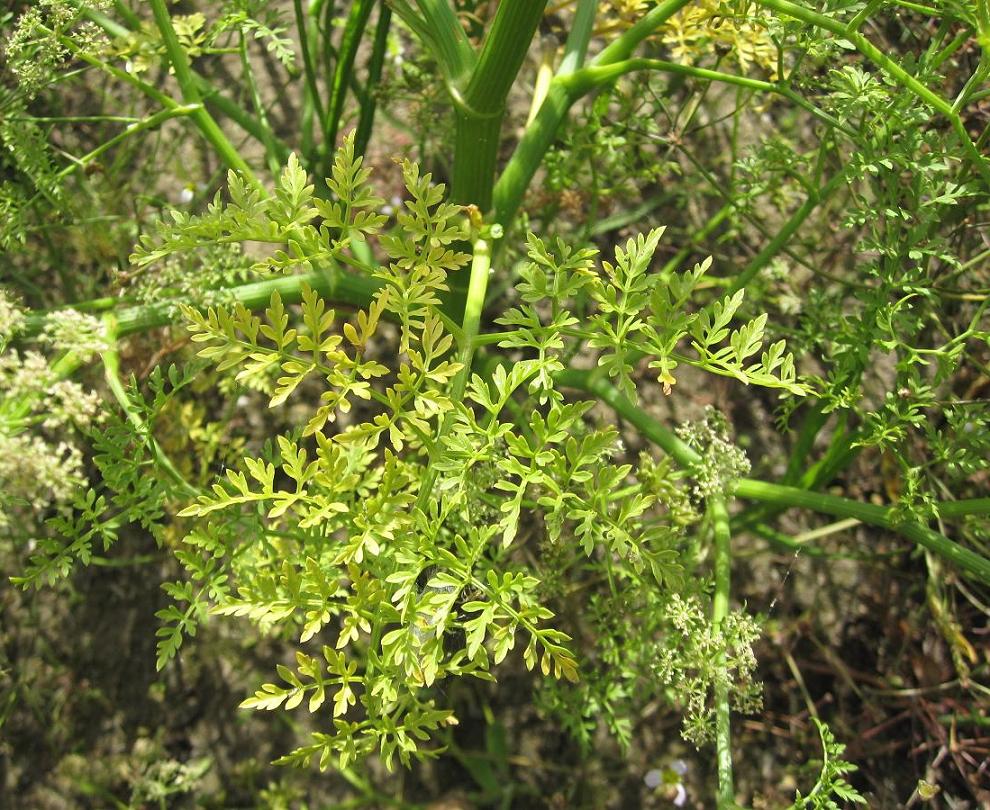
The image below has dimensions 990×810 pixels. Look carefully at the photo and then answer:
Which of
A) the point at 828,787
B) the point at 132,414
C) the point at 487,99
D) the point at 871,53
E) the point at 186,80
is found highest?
the point at 871,53

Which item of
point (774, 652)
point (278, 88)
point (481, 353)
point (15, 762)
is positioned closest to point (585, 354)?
point (481, 353)

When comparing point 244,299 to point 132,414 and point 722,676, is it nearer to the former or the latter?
point 132,414

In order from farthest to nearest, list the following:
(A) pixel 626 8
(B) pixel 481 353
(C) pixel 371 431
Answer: (B) pixel 481 353
(A) pixel 626 8
(C) pixel 371 431

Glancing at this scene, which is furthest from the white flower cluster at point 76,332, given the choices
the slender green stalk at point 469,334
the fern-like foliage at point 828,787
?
the fern-like foliage at point 828,787

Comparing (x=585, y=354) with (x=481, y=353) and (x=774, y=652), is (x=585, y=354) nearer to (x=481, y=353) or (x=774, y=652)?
(x=481, y=353)

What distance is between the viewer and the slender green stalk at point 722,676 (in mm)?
1305

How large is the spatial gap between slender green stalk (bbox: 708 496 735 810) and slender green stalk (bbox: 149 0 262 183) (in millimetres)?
950

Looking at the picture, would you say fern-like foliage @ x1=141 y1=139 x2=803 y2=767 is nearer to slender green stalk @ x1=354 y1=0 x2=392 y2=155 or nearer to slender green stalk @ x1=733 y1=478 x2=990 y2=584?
slender green stalk @ x1=733 y1=478 x2=990 y2=584

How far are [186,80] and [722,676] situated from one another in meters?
1.29

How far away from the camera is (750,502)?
2.16m

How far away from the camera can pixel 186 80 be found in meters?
1.46

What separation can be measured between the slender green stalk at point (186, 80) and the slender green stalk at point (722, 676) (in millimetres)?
950

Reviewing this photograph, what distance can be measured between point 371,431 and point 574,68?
82 cm

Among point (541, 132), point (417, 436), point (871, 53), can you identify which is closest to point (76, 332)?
point (417, 436)
